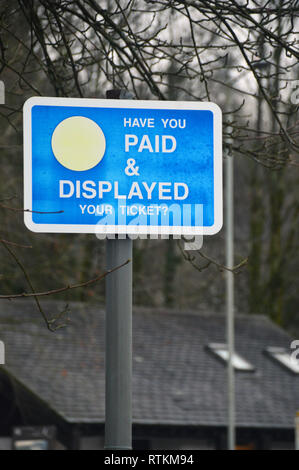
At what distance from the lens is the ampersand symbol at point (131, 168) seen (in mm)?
3609

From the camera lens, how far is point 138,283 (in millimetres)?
23750

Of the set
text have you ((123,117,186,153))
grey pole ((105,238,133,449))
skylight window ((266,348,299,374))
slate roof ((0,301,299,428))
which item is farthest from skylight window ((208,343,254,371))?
text have you ((123,117,186,153))

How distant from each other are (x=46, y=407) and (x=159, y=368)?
3.56m

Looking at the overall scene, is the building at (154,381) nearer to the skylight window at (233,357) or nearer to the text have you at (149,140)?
the skylight window at (233,357)

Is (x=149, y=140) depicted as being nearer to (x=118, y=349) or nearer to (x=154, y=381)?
(x=118, y=349)

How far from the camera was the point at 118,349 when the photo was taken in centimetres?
363

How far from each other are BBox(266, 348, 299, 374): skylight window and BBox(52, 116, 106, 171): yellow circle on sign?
70.3ft

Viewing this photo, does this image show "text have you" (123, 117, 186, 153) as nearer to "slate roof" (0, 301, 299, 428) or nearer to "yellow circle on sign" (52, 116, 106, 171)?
"yellow circle on sign" (52, 116, 106, 171)

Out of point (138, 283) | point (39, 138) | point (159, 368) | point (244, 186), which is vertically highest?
point (244, 186)

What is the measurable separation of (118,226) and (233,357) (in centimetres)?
2096

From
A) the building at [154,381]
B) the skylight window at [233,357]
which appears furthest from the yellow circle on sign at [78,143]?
the skylight window at [233,357]
